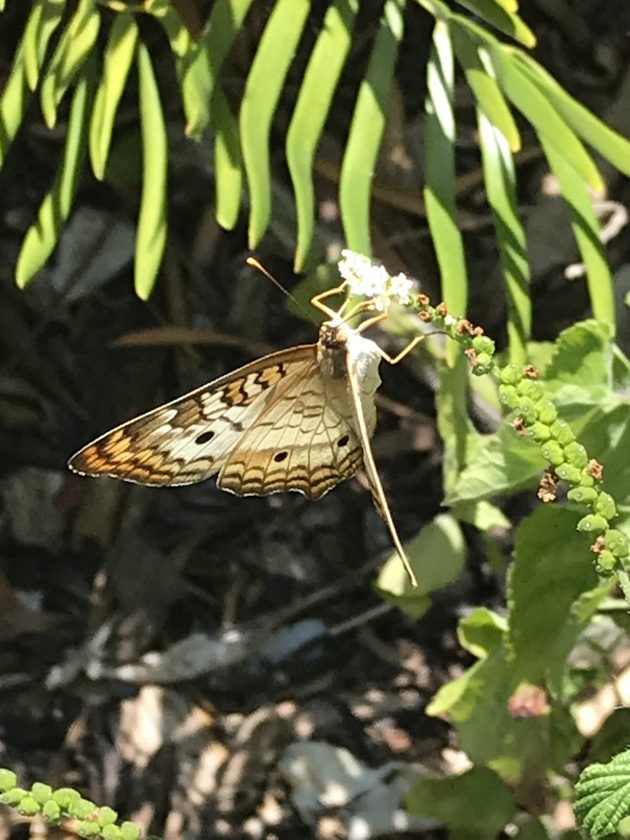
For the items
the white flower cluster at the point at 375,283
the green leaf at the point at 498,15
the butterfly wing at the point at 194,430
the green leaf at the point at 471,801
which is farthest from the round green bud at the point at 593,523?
the green leaf at the point at 471,801

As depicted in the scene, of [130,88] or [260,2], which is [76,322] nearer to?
[130,88]

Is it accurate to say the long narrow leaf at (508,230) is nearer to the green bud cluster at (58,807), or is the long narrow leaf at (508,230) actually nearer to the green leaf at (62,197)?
the green leaf at (62,197)

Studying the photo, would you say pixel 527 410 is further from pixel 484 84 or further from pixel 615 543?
pixel 484 84

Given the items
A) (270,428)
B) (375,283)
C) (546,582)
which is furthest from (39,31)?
(546,582)

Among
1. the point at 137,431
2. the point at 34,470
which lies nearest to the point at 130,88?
the point at 34,470

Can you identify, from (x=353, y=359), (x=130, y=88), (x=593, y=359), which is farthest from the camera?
(x=130, y=88)

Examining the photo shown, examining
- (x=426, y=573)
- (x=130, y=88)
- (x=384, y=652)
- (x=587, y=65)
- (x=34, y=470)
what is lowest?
(x=384, y=652)
